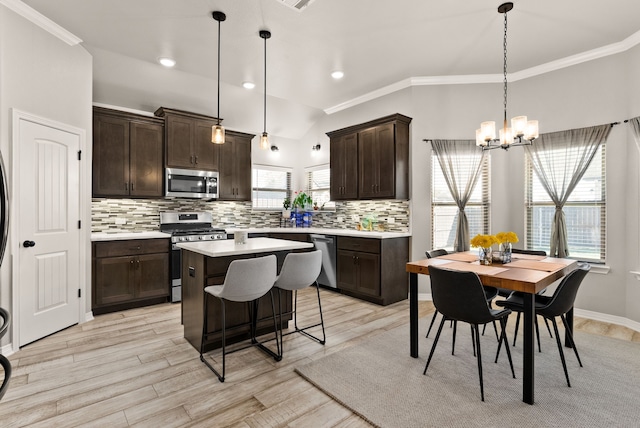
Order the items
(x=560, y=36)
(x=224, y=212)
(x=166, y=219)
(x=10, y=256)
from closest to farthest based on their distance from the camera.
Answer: (x=10, y=256) < (x=560, y=36) < (x=166, y=219) < (x=224, y=212)

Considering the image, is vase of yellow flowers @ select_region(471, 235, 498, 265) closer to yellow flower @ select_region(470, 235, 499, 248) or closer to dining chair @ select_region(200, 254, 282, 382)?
yellow flower @ select_region(470, 235, 499, 248)

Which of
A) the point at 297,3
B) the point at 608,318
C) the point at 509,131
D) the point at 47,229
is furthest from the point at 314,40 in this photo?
the point at 608,318

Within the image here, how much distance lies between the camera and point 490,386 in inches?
95.3

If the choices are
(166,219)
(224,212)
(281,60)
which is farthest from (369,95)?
(166,219)

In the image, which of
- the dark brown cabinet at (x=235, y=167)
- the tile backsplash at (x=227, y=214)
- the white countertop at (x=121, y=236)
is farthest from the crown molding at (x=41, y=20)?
the dark brown cabinet at (x=235, y=167)

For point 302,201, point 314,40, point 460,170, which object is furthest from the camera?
point 302,201

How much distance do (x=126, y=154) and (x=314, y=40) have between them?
2886mm

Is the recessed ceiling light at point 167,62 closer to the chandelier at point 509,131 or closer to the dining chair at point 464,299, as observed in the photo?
→ the chandelier at point 509,131

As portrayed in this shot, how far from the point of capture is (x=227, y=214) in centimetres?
582

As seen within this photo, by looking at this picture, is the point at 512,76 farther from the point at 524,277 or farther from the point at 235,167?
the point at 235,167

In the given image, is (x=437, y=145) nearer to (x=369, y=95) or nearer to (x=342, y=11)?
(x=369, y=95)

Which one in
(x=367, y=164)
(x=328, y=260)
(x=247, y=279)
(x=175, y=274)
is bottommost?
(x=175, y=274)

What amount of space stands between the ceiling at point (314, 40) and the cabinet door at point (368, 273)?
8.13ft

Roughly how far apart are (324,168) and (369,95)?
5.08ft
